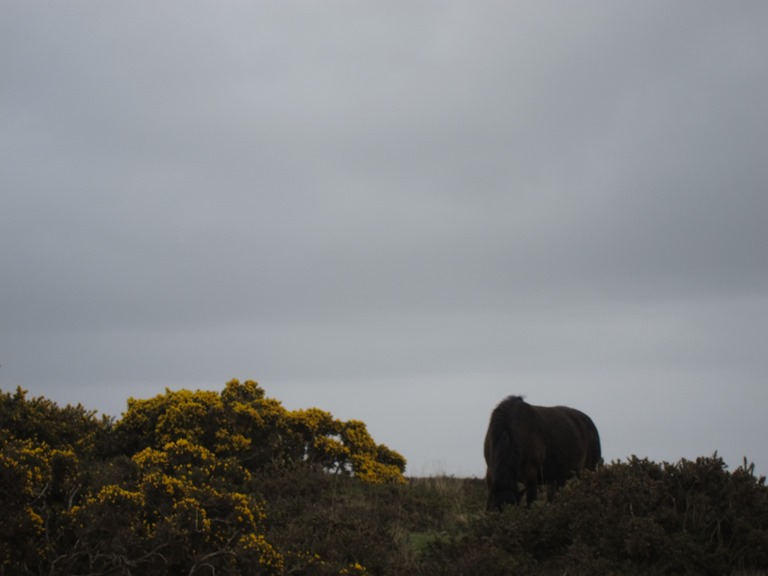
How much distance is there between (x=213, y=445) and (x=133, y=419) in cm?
165

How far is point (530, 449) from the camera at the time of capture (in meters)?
15.7

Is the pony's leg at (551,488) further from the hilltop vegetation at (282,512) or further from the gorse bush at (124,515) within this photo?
the gorse bush at (124,515)

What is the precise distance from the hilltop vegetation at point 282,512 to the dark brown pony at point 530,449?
95 centimetres

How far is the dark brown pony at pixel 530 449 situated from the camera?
14453 mm

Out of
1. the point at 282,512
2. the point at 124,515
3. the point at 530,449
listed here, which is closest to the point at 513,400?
the point at 530,449

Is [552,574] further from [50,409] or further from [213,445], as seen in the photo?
[213,445]

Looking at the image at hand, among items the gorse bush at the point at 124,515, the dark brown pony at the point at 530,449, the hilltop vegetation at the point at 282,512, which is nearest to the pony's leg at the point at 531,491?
the dark brown pony at the point at 530,449

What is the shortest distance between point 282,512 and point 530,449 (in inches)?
183

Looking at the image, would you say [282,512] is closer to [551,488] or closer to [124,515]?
[551,488]

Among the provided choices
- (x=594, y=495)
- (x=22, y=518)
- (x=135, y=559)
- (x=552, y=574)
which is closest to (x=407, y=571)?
(x=552, y=574)

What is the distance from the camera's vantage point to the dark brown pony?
14453mm

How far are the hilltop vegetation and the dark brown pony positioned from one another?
95 centimetres

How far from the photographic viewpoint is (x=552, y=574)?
10000 millimetres


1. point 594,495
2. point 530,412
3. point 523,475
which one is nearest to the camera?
point 594,495
